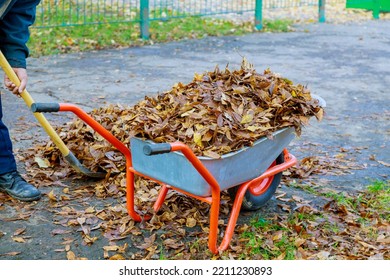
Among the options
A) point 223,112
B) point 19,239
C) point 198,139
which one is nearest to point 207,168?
point 198,139

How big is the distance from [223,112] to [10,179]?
1.46 metres

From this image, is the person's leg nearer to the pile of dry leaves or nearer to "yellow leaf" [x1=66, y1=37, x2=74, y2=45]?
the pile of dry leaves

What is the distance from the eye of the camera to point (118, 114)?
4820 millimetres

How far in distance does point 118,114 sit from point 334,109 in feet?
8.62

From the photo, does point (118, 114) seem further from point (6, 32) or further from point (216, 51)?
point (216, 51)

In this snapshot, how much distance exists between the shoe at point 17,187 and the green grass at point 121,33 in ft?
16.4

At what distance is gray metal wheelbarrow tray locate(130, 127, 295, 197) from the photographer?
3.35m

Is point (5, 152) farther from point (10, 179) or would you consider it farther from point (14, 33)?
point (14, 33)

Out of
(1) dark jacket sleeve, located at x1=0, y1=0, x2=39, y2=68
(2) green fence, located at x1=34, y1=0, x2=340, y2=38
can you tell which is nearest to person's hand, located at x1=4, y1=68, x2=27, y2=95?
(1) dark jacket sleeve, located at x1=0, y1=0, x2=39, y2=68

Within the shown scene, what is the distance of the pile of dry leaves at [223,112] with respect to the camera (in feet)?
11.4

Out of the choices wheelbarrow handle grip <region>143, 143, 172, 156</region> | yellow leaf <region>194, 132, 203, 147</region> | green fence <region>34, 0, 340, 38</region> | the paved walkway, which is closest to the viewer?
wheelbarrow handle grip <region>143, 143, 172, 156</region>

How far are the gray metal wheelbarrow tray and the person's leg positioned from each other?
2.93 ft

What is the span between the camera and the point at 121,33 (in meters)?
10.5
